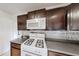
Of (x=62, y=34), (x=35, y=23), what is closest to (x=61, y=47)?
(x=62, y=34)

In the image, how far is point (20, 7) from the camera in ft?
2.97

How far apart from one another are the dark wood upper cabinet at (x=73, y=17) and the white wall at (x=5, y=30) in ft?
2.45

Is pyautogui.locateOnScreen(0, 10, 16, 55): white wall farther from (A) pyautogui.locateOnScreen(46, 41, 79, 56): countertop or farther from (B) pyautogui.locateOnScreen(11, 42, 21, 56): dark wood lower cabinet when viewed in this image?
(A) pyautogui.locateOnScreen(46, 41, 79, 56): countertop

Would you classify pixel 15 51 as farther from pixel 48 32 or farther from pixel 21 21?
pixel 48 32

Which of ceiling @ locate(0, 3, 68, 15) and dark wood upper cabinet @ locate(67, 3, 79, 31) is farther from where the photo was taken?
dark wood upper cabinet @ locate(67, 3, 79, 31)

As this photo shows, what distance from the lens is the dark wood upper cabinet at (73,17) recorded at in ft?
3.32

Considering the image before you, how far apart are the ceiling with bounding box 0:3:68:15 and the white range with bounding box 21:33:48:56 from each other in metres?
0.32

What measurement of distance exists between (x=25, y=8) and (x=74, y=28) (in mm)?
688

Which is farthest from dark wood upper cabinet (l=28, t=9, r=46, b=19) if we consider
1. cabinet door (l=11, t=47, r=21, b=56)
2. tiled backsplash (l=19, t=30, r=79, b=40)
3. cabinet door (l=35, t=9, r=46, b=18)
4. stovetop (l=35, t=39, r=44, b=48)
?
cabinet door (l=11, t=47, r=21, b=56)

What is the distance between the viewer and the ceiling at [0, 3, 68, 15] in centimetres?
85

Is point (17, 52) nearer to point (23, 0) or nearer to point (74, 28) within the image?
point (23, 0)

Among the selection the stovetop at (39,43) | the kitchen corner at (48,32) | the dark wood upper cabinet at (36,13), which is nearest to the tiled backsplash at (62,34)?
the kitchen corner at (48,32)

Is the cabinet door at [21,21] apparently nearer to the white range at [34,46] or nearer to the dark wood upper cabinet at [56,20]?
the white range at [34,46]

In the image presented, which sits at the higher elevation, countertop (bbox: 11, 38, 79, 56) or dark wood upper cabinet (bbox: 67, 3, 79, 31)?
dark wood upper cabinet (bbox: 67, 3, 79, 31)
